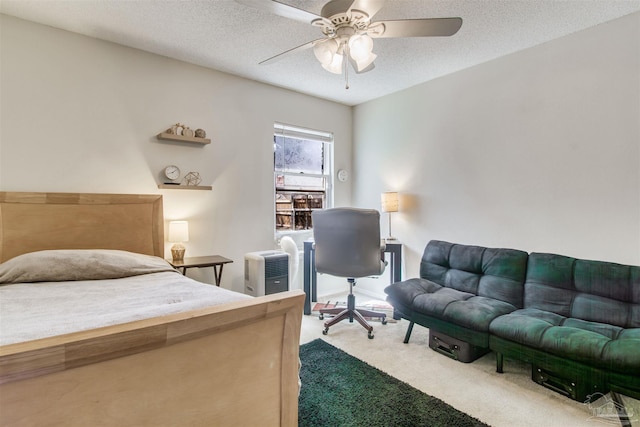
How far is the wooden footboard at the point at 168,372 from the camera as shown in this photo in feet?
2.63

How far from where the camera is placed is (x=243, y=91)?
143 inches

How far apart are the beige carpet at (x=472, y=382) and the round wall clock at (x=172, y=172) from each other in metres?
1.94

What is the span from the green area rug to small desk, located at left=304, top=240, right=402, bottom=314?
1.24m

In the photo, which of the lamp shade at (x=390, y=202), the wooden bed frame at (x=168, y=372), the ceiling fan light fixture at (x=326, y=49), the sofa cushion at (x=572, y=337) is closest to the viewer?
the wooden bed frame at (x=168, y=372)

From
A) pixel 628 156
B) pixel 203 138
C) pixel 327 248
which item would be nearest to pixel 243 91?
pixel 203 138

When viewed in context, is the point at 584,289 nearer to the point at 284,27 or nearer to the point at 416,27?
the point at 416,27

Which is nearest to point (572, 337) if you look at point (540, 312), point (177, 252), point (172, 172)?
point (540, 312)

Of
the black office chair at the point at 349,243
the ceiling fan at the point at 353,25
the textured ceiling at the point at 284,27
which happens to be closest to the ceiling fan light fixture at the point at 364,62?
the ceiling fan at the point at 353,25

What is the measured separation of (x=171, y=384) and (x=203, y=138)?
8.71ft

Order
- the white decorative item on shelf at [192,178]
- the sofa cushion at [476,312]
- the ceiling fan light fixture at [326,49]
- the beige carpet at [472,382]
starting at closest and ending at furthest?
the beige carpet at [472,382]
the ceiling fan light fixture at [326,49]
the sofa cushion at [476,312]
the white decorative item on shelf at [192,178]

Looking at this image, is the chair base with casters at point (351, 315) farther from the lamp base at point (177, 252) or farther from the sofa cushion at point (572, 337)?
the lamp base at point (177, 252)

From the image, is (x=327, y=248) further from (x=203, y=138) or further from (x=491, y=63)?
(x=491, y=63)

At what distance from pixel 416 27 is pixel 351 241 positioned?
1.76 meters

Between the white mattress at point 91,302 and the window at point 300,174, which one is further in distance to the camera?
the window at point 300,174
